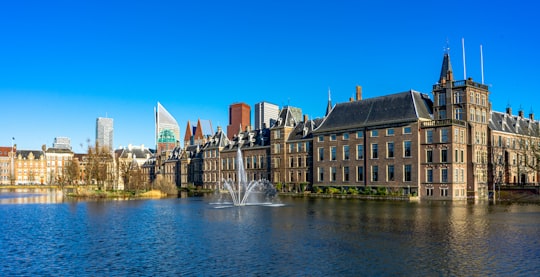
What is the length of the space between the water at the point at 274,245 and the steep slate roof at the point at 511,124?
143 feet

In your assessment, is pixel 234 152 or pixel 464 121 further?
pixel 234 152

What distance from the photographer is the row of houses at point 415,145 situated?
77.3m

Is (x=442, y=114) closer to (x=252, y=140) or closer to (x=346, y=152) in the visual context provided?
(x=346, y=152)

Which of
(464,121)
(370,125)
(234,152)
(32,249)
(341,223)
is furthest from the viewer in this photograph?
(234,152)

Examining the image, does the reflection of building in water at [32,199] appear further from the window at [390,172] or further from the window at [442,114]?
the window at [442,114]

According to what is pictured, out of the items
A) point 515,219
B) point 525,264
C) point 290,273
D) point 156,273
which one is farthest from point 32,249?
point 515,219

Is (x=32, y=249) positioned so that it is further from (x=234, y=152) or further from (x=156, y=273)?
(x=234, y=152)

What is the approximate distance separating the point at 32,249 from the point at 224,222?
17.1 metres

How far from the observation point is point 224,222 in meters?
43.8

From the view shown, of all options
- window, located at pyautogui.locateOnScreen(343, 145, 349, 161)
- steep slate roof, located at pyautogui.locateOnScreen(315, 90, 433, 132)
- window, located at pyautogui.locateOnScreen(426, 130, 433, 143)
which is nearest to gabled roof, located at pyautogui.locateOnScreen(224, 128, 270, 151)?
steep slate roof, located at pyautogui.locateOnScreen(315, 90, 433, 132)

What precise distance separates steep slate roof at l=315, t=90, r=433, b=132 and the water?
116 ft

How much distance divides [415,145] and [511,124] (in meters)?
25.7

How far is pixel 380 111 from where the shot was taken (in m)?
86.5

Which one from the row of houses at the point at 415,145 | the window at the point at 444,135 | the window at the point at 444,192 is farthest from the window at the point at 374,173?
the window at the point at 444,135
